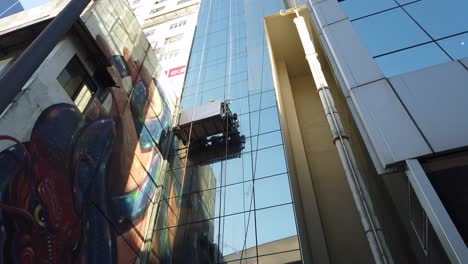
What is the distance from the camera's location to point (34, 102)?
882 cm

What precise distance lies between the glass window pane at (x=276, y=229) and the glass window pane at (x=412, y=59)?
17.6 ft

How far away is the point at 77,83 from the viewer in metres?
11.3

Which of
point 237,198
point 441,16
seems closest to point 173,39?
point 237,198

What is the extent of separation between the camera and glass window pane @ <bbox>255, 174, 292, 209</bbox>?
1116cm

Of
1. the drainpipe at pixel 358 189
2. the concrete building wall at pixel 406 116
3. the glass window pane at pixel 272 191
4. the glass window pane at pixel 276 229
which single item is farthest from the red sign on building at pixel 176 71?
the concrete building wall at pixel 406 116

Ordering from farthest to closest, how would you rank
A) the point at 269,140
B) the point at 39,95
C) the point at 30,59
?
the point at 269,140, the point at 39,95, the point at 30,59

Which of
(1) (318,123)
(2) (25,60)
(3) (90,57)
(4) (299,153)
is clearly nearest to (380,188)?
(4) (299,153)

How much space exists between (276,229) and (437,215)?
5.71m

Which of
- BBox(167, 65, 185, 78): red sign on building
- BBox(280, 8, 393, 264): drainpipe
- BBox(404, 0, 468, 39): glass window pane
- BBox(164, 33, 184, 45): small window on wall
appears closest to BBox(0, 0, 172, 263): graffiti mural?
BBox(167, 65, 185, 78): red sign on building

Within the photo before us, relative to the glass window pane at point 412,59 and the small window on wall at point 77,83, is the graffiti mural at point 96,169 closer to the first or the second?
the small window on wall at point 77,83

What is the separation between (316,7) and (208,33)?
16.0 metres

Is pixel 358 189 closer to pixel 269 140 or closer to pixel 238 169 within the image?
pixel 269 140

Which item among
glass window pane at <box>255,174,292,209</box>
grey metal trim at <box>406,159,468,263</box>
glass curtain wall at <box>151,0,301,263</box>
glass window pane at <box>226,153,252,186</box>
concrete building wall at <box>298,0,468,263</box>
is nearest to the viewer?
grey metal trim at <box>406,159,468,263</box>

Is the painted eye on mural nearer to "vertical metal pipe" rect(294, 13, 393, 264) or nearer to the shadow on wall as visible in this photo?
the shadow on wall
